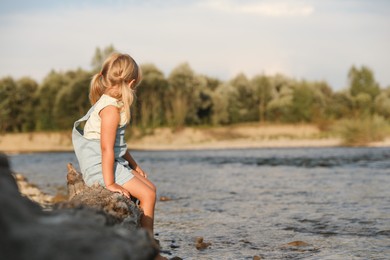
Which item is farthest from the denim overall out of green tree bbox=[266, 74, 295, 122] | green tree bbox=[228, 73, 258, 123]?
green tree bbox=[228, 73, 258, 123]

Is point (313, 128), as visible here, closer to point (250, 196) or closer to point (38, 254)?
point (250, 196)

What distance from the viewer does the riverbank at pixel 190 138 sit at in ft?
171

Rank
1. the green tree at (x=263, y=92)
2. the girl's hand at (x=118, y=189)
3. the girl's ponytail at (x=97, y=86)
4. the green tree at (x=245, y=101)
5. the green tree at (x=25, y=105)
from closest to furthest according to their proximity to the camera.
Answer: the girl's hand at (x=118, y=189) → the girl's ponytail at (x=97, y=86) → the green tree at (x=25, y=105) → the green tree at (x=245, y=101) → the green tree at (x=263, y=92)

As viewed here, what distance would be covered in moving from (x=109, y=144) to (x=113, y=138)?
2.5 inches

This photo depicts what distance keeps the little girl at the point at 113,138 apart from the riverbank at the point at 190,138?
1826 inches

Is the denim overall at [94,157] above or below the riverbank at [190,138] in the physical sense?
above

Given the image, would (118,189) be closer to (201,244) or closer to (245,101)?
(201,244)

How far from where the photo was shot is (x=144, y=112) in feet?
188

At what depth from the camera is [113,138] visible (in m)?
4.41

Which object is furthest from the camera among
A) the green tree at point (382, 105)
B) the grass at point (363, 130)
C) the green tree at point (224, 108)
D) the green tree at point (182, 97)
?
the green tree at point (382, 105)

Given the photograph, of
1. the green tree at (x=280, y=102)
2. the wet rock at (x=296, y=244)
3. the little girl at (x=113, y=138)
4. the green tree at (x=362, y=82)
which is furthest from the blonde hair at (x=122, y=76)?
the green tree at (x=362, y=82)

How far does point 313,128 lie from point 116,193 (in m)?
51.6

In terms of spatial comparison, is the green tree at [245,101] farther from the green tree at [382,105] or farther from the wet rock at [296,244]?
the wet rock at [296,244]

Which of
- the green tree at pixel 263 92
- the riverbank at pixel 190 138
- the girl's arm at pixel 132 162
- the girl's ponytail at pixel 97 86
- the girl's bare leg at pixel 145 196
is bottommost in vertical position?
the riverbank at pixel 190 138
